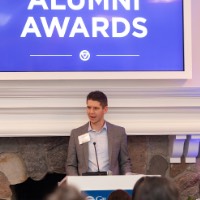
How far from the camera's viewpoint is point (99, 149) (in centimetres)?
391

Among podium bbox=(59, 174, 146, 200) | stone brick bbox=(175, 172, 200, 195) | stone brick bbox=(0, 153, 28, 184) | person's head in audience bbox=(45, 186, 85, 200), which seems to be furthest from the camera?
stone brick bbox=(175, 172, 200, 195)

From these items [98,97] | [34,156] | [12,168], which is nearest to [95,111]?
[98,97]

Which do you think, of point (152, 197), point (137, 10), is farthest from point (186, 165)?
point (152, 197)

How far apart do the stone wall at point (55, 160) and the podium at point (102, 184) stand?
3.68 ft

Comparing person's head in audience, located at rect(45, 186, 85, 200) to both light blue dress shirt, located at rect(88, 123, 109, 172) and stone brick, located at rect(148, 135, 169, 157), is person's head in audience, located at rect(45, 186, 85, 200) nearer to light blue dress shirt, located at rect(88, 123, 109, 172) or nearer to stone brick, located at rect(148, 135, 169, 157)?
light blue dress shirt, located at rect(88, 123, 109, 172)

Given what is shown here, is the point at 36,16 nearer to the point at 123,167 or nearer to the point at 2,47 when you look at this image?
the point at 2,47

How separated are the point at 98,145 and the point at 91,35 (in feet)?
2.66

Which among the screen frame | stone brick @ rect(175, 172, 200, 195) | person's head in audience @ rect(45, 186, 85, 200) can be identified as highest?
the screen frame

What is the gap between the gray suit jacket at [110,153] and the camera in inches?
151

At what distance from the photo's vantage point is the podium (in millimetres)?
2975

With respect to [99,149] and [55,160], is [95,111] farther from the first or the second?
[55,160]

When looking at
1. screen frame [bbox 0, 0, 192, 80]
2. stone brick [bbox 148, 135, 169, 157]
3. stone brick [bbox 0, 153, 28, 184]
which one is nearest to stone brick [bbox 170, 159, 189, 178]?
stone brick [bbox 148, 135, 169, 157]

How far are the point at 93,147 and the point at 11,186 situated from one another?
0.81 meters

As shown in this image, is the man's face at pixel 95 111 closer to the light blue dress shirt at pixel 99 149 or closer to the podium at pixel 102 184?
the light blue dress shirt at pixel 99 149
